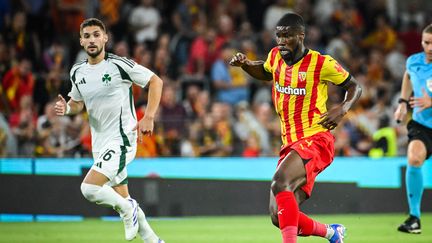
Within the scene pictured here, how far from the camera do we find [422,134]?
10.4 metres

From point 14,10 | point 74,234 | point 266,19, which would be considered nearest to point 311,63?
point 74,234

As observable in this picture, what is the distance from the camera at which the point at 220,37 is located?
16.8 metres

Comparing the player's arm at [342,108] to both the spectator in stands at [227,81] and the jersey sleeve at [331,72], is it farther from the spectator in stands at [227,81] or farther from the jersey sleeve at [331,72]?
the spectator in stands at [227,81]

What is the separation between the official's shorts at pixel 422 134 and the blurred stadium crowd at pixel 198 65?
4125 millimetres

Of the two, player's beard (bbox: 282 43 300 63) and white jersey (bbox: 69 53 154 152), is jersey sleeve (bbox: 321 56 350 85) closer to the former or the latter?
player's beard (bbox: 282 43 300 63)

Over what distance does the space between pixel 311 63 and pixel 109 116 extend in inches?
76.5

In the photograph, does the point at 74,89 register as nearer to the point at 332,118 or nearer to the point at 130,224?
the point at 130,224

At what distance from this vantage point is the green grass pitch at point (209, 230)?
10.0 m

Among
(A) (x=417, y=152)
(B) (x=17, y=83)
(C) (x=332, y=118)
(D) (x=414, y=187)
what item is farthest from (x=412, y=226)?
(B) (x=17, y=83)

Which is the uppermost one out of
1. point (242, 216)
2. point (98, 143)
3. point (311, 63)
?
point (311, 63)

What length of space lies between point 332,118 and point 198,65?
8.81 meters

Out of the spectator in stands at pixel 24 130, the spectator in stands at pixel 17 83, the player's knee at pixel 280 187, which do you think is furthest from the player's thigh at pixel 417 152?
the spectator in stands at pixel 17 83

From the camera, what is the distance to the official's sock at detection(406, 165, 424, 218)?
10.4 metres

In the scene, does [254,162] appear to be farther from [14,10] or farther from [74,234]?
[14,10]
